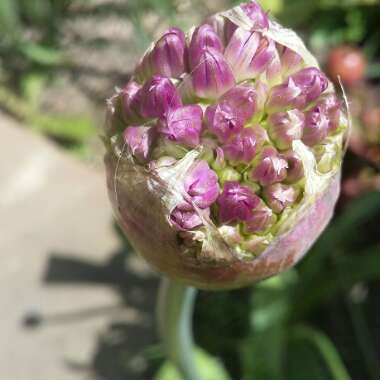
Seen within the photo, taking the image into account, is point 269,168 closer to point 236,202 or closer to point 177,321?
point 236,202

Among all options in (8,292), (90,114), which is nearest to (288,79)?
(8,292)

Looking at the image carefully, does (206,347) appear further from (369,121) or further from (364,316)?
(369,121)

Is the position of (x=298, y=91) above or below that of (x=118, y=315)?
above

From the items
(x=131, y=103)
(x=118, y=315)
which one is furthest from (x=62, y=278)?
(x=131, y=103)

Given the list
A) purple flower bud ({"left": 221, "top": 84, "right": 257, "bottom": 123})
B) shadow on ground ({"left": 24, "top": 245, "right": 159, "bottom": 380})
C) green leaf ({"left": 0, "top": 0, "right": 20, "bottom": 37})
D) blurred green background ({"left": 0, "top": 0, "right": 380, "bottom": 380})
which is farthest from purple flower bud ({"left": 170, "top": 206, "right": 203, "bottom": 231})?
green leaf ({"left": 0, "top": 0, "right": 20, "bottom": 37})

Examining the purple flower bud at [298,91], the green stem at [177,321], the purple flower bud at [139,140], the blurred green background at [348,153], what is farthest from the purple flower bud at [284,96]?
the blurred green background at [348,153]

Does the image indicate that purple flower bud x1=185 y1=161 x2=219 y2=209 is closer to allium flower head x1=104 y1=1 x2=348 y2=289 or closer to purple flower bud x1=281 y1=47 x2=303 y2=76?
allium flower head x1=104 y1=1 x2=348 y2=289

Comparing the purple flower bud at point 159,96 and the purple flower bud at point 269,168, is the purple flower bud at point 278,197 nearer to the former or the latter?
the purple flower bud at point 269,168
